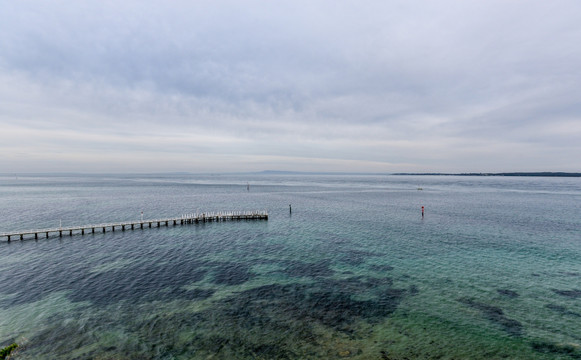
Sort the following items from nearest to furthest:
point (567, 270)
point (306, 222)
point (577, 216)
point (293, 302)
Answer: point (293, 302) < point (567, 270) < point (306, 222) < point (577, 216)

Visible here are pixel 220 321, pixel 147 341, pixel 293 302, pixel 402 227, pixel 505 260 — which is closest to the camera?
pixel 147 341

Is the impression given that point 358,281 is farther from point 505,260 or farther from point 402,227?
point 402,227

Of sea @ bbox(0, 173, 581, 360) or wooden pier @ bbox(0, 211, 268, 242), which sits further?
wooden pier @ bbox(0, 211, 268, 242)

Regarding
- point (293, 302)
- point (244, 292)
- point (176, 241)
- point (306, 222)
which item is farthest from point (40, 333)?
point (306, 222)

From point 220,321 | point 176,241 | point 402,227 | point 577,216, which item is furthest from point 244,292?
point 577,216

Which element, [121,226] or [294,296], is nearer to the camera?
[294,296]

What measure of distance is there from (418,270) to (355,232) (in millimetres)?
22831

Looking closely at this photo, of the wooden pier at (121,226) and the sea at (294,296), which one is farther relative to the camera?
the wooden pier at (121,226)

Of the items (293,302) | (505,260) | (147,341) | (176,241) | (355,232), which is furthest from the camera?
(355,232)

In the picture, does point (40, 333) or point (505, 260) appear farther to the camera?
point (505, 260)

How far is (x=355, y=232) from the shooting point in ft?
189

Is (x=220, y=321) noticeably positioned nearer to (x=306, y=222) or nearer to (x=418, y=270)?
(x=418, y=270)

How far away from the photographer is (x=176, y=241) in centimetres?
5156

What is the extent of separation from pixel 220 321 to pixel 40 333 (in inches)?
564
